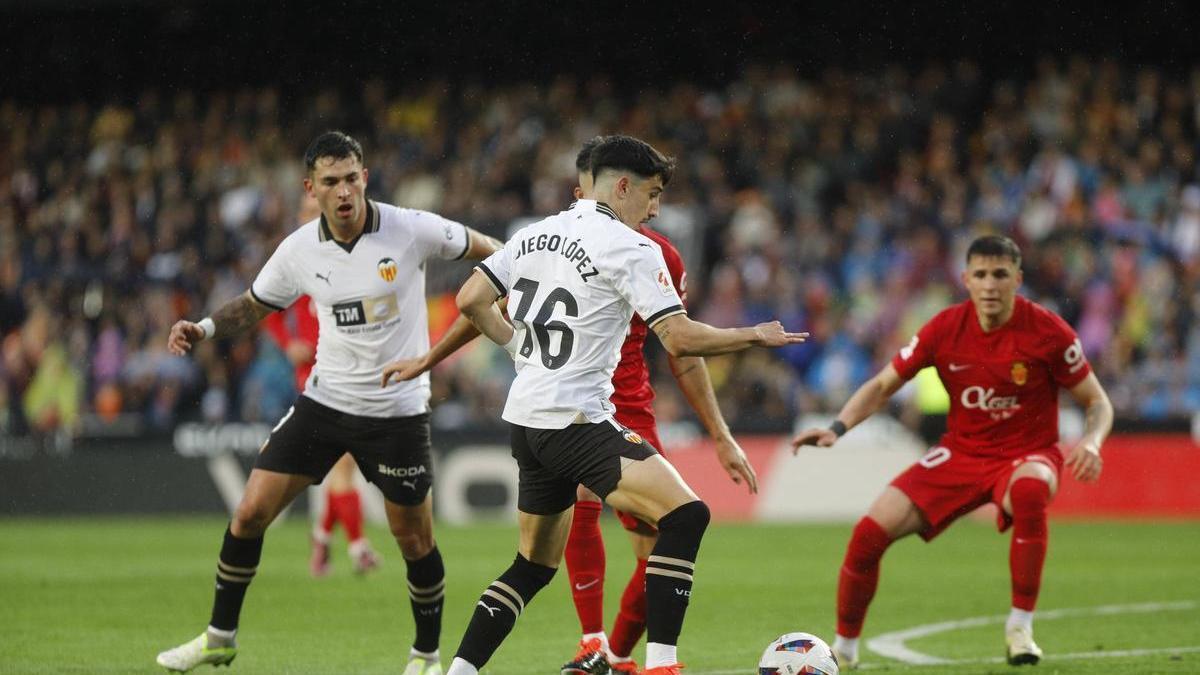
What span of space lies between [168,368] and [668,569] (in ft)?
56.1

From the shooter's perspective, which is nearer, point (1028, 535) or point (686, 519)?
point (686, 519)

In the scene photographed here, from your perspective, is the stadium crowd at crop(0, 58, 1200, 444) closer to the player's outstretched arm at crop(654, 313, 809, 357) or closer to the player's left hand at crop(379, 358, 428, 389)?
the player's left hand at crop(379, 358, 428, 389)

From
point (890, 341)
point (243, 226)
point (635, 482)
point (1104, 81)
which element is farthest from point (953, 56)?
point (635, 482)

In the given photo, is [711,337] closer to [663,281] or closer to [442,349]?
[663,281]

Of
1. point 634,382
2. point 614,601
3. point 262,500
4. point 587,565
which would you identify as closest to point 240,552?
point 262,500

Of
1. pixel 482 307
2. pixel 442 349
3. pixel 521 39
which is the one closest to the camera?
pixel 482 307

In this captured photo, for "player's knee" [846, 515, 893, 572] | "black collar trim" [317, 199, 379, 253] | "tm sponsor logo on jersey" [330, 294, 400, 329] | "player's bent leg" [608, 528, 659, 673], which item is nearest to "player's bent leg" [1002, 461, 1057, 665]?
"player's knee" [846, 515, 893, 572]

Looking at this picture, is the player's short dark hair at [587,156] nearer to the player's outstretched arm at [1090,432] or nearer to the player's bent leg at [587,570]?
the player's bent leg at [587,570]

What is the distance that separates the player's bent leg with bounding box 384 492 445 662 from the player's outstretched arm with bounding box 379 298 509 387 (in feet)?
3.01

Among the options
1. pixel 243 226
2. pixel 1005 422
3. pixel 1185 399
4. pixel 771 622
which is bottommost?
pixel 771 622

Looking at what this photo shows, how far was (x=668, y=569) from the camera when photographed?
614 centimetres

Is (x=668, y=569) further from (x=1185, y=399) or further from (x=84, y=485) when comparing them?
(x=84, y=485)

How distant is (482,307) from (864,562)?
253 centimetres

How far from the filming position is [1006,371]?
8.30 meters
